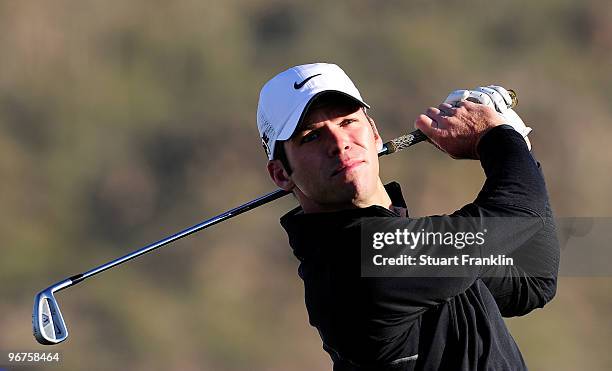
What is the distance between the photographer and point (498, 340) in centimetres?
172

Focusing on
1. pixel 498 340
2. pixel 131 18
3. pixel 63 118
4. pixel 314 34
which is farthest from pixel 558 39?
pixel 498 340

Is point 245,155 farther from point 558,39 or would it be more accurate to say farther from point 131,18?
point 558,39

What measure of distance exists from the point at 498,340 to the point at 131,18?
24.8 ft

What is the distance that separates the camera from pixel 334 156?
1736mm

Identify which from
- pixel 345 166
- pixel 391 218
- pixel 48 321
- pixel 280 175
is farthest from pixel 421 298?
pixel 48 321

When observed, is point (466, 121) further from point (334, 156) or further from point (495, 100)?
point (334, 156)

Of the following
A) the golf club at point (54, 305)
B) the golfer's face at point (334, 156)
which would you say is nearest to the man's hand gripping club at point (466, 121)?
the golfer's face at point (334, 156)

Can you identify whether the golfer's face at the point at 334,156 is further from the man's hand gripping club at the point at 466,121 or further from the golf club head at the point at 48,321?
the golf club head at the point at 48,321

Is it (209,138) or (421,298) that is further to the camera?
(209,138)

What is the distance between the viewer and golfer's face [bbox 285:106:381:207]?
1.74 metres

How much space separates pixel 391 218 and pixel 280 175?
264 mm

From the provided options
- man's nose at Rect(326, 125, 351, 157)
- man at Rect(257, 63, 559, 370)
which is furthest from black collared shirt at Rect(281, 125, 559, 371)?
man's nose at Rect(326, 125, 351, 157)

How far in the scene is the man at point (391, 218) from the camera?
5.42 ft

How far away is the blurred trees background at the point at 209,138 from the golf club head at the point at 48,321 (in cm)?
391
